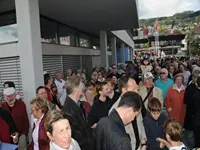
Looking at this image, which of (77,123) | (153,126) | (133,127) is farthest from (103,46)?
(77,123)

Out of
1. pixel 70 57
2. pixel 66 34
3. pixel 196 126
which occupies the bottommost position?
pixel 196 126

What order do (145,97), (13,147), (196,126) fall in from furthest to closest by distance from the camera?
(145,97), (196,126), (13,147)

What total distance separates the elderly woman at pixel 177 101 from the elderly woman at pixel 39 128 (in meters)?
3.35

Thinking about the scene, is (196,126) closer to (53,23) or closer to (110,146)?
(110,146)

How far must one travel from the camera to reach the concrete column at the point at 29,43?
19.4 feet

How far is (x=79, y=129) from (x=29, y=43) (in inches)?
141

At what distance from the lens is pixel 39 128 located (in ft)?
11.7

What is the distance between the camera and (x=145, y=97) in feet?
17.6

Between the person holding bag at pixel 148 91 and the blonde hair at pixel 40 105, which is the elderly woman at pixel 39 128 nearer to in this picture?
the blonde hair at pixel 40 105

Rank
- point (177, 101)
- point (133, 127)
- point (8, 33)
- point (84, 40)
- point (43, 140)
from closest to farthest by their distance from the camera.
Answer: point (133, 127)
point (43, 140)
point (177, 101)
point (8, 33)
point (84, 40)

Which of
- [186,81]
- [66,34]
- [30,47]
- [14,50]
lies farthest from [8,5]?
[186,81]

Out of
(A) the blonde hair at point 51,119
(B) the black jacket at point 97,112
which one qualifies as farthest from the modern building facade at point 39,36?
(A) the blonde hair at point 51,119

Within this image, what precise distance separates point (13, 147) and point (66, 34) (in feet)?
33.5

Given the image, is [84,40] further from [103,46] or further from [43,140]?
[43,140]
